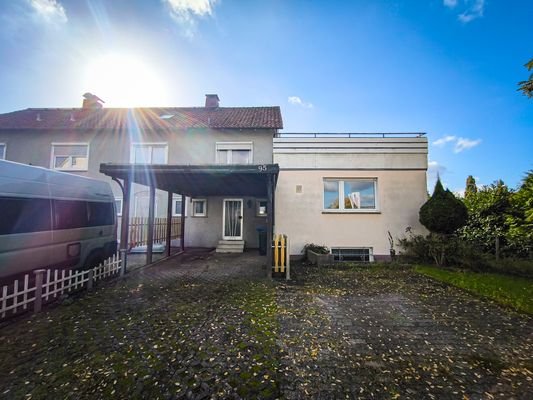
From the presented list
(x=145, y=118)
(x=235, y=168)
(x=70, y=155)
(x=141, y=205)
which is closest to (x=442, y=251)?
(x=235, y=168)

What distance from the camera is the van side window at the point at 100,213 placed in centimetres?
583

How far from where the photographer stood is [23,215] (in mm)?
4148

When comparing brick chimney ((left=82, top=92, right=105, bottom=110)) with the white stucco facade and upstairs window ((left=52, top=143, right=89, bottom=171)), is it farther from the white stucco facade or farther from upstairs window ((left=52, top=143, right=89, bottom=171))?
the white stucco facade

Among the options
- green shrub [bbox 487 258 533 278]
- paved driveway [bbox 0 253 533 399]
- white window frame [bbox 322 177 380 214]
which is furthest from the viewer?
white window frame [bbox 322 177 380 214]

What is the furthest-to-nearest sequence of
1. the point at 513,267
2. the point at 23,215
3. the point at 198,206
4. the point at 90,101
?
the point at 90,101 < the point at 198,206 < the point at 513,267 < the point at 23,215

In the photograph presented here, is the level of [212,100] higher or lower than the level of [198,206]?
higher

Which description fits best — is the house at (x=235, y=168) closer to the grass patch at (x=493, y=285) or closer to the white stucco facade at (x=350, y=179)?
the white stucco facade at (x=350, y=179)

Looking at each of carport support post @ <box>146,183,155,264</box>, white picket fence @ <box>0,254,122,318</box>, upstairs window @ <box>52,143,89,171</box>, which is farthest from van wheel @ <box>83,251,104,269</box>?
upstairs window @ <box>52,143,89,171</box>

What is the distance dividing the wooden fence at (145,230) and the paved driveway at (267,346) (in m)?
4.10

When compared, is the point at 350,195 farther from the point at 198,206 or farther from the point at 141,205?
the point at 141,205

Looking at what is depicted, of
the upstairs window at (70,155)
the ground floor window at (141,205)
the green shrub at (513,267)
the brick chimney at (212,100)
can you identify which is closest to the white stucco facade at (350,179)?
the green shrub at (513,267)

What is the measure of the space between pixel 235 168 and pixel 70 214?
408 cm

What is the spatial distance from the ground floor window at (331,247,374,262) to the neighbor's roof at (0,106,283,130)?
6825 mm

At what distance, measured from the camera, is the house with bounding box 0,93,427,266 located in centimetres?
862
